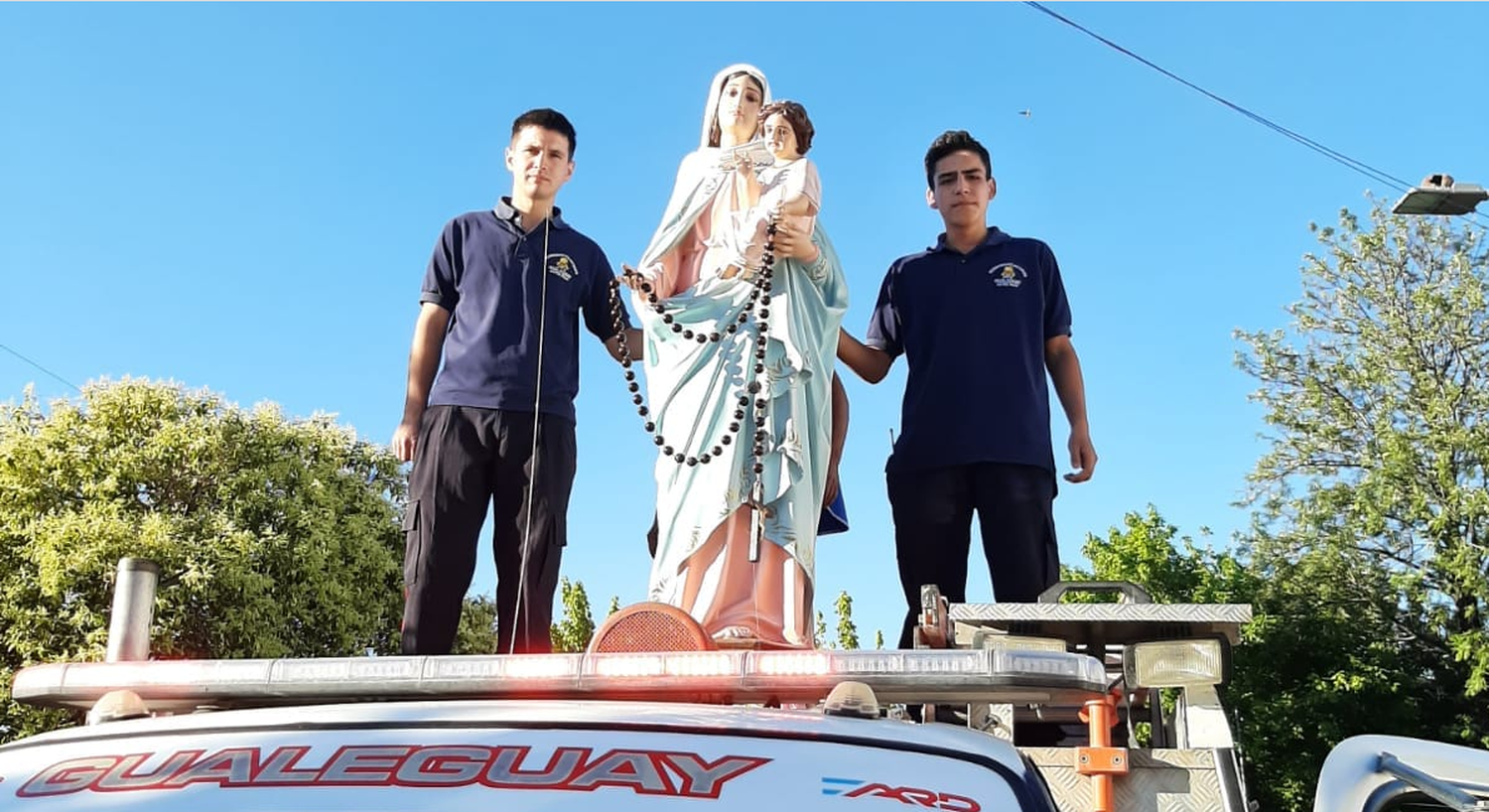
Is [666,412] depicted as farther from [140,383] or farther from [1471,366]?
[1471,366]

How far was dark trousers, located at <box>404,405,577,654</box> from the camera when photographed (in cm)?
524

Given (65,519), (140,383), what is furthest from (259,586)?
(140,383)

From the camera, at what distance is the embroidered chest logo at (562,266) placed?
566 cm

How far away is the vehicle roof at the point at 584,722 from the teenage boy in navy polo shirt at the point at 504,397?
3.40m

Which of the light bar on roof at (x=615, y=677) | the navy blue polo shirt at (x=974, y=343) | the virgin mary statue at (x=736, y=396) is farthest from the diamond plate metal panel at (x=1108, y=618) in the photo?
the navy blue polo shirt at (x=974, y=343)

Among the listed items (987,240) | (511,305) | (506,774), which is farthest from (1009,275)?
(506,774)

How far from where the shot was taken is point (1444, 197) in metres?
9.73

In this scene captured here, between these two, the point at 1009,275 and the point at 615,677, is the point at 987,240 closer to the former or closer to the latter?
the point at 1009,275

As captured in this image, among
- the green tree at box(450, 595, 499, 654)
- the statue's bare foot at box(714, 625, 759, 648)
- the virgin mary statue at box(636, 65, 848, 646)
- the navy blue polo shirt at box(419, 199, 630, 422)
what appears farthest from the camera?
the green tree at box(450, 595, 499, 654)

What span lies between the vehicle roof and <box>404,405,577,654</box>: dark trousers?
347cm

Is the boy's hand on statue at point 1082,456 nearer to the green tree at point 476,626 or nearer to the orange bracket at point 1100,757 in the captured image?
the orange bracket at point 1100,757

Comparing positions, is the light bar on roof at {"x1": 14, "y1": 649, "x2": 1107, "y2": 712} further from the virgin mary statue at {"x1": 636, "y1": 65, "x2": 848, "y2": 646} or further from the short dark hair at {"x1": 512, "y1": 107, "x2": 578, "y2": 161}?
the short dark hair at {"x1": 512, "y1": 107, "x2": 578, "y2": 161}

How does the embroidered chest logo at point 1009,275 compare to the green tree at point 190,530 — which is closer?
the embroidered chest logo at point 1009,275

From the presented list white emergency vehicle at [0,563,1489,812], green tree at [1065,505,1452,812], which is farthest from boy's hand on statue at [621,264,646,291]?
green tree at [1065,505,1452,812]
